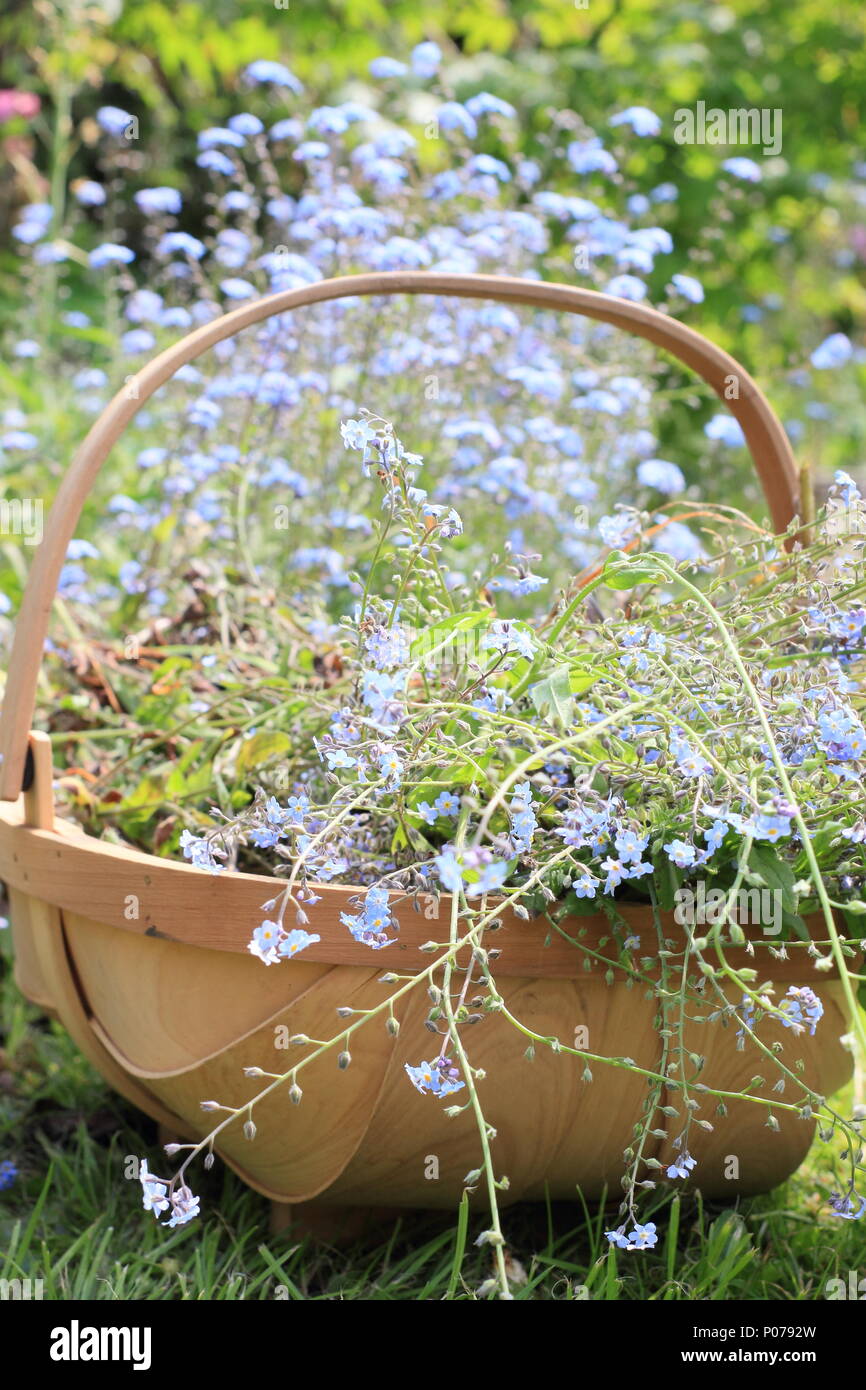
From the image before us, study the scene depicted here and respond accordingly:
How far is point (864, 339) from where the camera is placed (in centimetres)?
552

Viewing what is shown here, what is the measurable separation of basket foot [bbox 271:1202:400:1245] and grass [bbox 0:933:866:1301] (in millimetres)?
11

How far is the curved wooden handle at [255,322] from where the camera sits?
3.71 feet

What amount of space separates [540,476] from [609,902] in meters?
1.29

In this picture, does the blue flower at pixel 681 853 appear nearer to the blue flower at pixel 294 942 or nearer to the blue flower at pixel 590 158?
the blue flower at pixel 294 942

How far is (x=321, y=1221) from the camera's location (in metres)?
1.21

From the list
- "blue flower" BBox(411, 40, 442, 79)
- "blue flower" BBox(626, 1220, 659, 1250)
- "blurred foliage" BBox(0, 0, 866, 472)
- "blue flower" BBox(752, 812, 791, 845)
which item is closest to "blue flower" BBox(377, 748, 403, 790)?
"blue flower" BBox(752, 812, 791, 845)

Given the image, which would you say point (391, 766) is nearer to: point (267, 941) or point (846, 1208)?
point (267, 941)

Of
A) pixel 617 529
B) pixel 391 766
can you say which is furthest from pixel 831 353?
pixel 391 766

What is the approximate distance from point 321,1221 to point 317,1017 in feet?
0.99

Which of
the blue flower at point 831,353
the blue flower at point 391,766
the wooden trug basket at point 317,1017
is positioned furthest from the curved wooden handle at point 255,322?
the blue flower at point 831,353

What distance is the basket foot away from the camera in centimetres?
120
